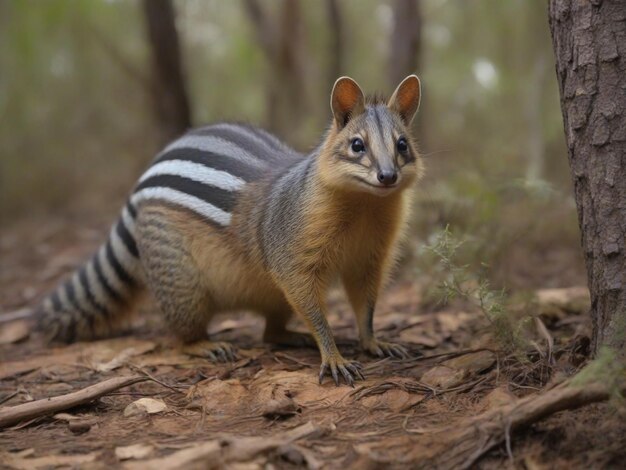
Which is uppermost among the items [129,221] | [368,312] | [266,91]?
[266,91]

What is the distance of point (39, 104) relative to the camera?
11.8 m

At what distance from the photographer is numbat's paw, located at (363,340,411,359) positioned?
5.18 metres

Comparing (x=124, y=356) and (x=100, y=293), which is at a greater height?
(x=100, y=293)

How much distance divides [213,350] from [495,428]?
9.19 feet

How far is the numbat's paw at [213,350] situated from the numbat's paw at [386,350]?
110 centimetres

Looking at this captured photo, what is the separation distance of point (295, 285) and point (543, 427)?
2.06 m

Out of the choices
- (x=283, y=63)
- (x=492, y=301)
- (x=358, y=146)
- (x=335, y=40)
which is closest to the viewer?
(x=492, y=301)

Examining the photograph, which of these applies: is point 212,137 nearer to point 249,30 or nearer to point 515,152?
point 515,152

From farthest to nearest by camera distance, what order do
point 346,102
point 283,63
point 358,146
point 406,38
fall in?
point 283,63, point 406,38, point 346,102, point 358,146

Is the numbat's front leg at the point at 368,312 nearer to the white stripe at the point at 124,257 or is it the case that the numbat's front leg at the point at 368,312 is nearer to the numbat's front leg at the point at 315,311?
the numbat's front leg at the point at 315,311

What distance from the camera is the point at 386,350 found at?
17.2ft

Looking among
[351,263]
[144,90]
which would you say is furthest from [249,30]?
[351,263]

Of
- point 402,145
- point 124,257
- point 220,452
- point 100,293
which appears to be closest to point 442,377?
point 402,145

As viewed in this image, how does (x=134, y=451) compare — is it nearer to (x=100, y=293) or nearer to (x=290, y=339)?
(x=290, y=339)
